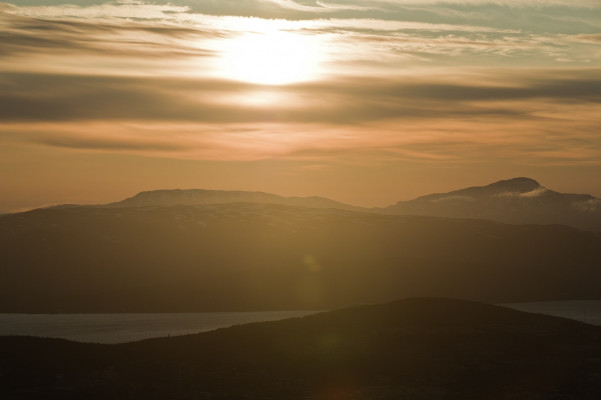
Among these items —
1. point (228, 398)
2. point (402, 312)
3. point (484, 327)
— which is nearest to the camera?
point (228, 398)

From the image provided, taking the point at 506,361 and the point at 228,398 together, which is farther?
the point at 506,361

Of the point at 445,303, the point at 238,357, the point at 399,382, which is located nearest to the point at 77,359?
the point at 238,357

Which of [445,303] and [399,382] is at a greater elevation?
[399,382]

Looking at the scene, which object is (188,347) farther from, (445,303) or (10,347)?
(445,303)

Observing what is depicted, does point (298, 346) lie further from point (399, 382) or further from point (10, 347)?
point (10, 347)

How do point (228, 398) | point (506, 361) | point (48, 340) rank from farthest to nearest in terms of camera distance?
point (48, 340)
point (506, 361)
point (228, 398)

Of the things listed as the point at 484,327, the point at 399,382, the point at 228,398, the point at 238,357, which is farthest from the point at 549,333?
the point at 228,398
